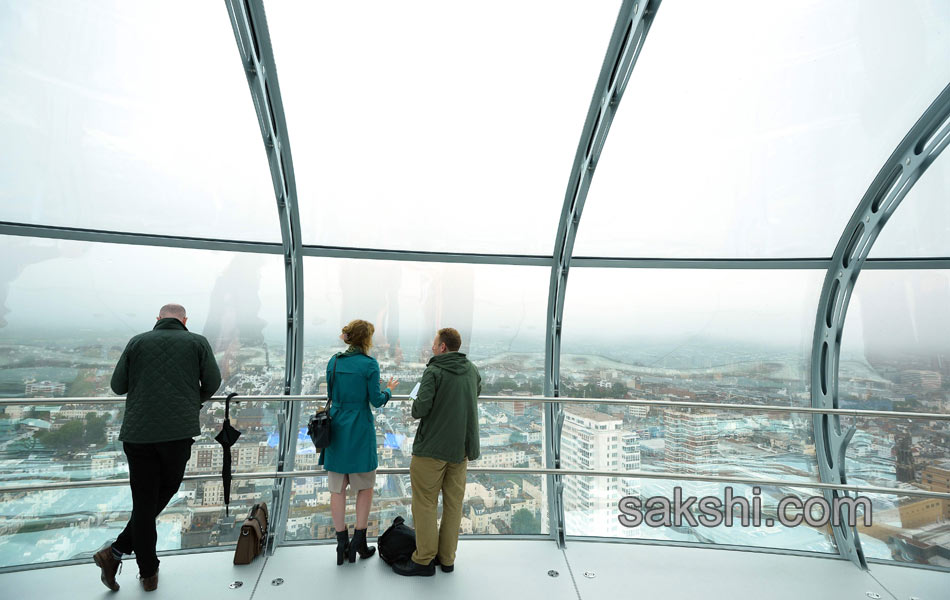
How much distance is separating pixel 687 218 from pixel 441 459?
9.79 feet

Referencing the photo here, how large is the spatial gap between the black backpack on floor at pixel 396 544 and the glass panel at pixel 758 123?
9.11ft

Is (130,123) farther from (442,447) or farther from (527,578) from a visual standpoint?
(527,578)

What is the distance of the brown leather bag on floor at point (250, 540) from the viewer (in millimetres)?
3062

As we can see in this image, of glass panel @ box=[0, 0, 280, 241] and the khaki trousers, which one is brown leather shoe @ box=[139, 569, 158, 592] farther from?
glass panel @ box=[0, 0, 280, 241]

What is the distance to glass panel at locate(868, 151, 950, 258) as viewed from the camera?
308 centimetres

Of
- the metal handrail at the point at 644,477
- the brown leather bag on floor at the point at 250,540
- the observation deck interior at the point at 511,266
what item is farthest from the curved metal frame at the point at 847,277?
the brown leather bag on floor at the point at 250,540

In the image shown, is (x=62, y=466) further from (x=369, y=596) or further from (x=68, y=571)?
(x=369, y=596)

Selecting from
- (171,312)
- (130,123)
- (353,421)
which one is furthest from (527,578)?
(130,123)

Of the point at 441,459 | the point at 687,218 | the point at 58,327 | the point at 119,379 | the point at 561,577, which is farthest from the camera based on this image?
the point at 687,218

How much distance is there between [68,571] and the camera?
2.93 meters

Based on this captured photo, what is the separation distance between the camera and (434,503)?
2.86 meters

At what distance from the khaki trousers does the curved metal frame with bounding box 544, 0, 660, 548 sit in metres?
1.06

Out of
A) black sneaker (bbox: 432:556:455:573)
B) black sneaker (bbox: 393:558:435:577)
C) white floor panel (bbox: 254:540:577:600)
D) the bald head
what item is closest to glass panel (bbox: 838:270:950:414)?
white floor panel (bbox: 254:540:577:600)

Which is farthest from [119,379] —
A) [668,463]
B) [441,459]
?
[668,463]
